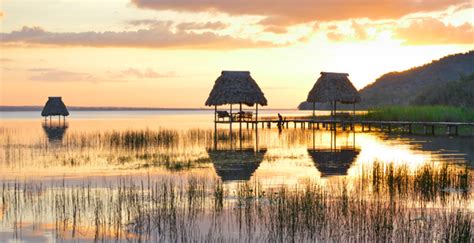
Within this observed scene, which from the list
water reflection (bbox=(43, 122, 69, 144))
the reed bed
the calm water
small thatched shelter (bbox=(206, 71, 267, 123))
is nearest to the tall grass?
the calm water

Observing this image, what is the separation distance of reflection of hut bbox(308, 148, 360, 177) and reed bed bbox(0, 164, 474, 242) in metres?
3.84

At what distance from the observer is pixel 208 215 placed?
1127 cm

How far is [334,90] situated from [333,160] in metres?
27.7

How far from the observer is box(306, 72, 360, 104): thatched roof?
48.3 m

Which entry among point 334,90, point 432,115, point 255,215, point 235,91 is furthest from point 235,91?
point 255,215

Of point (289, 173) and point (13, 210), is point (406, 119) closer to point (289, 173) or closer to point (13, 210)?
point (289, 173)

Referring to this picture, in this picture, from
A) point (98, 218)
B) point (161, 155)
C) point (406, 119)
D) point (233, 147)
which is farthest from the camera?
point (406, 119)

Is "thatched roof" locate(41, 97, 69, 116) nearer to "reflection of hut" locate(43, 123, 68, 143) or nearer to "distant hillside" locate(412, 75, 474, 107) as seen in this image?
"reflection of hut" locate(43, 123, 68, 143)

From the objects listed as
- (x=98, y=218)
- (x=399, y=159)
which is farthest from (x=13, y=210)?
(x=399, y=159)

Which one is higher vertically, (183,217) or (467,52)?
(467,52)

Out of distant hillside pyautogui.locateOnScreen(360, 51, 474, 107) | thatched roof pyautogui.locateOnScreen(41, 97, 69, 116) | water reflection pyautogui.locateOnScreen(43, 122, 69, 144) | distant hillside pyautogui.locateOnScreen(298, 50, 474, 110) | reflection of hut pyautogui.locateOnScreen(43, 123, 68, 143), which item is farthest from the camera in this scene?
distant hillside pyautogui.locateOnScreen(360, 51, 474, 107)

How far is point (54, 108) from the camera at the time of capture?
65.0m

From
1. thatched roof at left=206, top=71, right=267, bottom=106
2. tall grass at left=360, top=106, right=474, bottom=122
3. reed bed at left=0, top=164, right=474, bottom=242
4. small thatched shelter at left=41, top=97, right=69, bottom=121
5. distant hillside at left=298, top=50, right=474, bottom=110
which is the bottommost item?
reed bed at left=0, top=164, right=474, bottom=242

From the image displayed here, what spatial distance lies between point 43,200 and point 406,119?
34.6 metres
